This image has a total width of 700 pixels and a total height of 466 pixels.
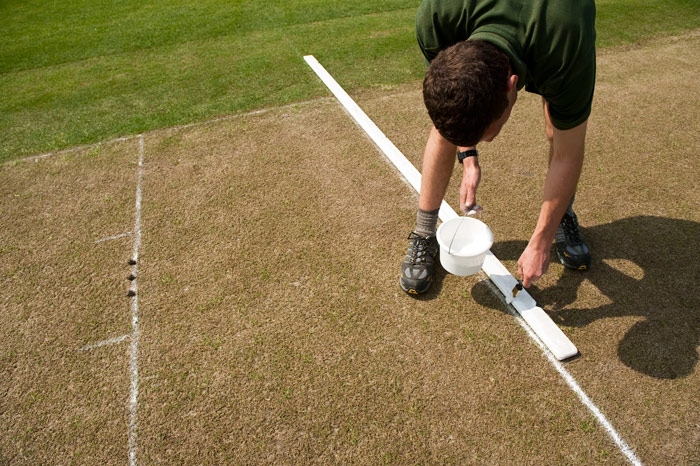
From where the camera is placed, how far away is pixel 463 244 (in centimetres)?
281

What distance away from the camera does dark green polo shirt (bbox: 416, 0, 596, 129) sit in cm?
185

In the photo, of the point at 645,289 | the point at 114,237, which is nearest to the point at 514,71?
the point at 645,289

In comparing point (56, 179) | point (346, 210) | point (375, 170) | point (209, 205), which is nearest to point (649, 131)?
point (375, 170)

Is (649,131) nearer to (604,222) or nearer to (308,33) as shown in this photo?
(604,222)

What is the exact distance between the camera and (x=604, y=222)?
3.44 m

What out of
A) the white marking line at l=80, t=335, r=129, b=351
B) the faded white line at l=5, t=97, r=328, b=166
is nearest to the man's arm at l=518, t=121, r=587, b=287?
the white marking line at l=80, t=335, r=129, b=351

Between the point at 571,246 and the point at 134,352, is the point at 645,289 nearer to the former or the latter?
the point at 571,246

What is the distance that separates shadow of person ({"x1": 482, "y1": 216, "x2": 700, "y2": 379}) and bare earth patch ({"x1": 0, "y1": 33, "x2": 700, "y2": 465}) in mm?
12

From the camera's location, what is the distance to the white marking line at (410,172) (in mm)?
2283

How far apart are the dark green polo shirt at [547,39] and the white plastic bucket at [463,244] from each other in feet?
2.56

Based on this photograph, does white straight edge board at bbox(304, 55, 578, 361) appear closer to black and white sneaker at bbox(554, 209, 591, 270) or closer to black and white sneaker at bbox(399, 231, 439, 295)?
black and white sneaker at bbox(399, 231, 439, 295)

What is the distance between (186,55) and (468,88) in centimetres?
567

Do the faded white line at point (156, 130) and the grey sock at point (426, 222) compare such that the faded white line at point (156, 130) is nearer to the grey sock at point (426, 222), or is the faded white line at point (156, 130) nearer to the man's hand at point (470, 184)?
the grey sock at point (426, 222)

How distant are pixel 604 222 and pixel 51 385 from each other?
12.7 ft
